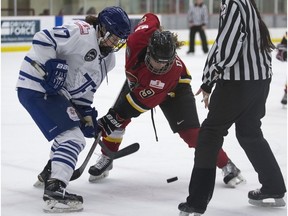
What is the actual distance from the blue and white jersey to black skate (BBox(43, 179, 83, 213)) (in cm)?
40

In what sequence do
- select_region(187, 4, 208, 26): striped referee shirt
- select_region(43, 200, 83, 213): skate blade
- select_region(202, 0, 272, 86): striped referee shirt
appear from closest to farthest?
select_region(202, 0, 272, 86): striped referee shirt
select_region(43, 200, 83, 213): skate blade
select_region(187, 4, 208, 26): striped referee shirt

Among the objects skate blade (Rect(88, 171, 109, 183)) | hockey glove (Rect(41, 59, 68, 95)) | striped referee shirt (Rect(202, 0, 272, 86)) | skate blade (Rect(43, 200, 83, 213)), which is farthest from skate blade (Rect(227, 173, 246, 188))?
hockey glove (Rect(41, 59, 68, 95))

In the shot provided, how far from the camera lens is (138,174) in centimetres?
391

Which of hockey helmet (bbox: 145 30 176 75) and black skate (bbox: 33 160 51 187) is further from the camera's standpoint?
black skate (bbox: 33 160 51 187)

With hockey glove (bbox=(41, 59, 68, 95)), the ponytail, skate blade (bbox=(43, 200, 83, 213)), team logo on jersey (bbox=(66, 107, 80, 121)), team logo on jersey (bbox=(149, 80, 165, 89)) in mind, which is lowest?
skate blade (bbox=(43, 200, 83, 213))

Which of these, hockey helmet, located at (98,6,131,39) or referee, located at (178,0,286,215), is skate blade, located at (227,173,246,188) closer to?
referee, located at (178,0,286,215)

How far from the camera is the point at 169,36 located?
10.7 ft

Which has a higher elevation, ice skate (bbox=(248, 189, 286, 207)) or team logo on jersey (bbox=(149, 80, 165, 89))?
team logo on jersey (bbox=(149, 80, 165, 89))

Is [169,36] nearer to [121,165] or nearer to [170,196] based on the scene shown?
[170,196]

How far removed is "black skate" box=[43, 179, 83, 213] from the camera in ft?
10.2

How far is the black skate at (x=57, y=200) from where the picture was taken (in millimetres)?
3102

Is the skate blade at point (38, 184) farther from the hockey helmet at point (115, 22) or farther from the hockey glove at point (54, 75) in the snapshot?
the hockey helmet at point (115, 22)

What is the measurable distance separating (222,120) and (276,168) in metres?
0.37

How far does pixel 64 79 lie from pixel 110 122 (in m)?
0.47
